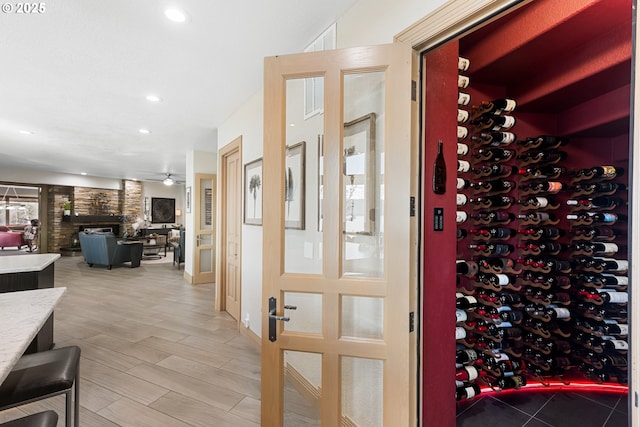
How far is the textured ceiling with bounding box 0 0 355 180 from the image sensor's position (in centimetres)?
192

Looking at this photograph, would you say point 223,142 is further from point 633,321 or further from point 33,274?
point 633,321

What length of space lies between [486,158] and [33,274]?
4332 millimetres

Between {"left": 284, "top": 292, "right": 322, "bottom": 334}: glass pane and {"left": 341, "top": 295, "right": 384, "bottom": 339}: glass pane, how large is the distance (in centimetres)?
14

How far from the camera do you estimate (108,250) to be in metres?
7.37

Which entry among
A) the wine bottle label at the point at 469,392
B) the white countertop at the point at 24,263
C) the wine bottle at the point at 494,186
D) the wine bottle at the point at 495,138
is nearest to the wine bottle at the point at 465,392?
the wine bottle label at the point at 469,392

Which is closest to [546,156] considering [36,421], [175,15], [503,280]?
[503,280]

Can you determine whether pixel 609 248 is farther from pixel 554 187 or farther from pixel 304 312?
pixel 304 312

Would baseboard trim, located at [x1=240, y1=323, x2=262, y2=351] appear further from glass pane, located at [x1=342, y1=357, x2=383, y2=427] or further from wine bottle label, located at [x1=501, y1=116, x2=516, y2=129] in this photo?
wine bottle label, located at [x1=501, y1=116, x2=516, y2=129]

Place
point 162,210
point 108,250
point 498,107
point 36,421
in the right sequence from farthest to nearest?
point 162,210
point 108,250
point 498,107
point 36,421

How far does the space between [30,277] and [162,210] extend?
393 inches

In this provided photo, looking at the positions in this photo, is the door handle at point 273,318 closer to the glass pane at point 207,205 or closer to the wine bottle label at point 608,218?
the wine bottle label at point 608,218

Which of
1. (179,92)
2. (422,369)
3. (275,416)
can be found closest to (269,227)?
(275,416)

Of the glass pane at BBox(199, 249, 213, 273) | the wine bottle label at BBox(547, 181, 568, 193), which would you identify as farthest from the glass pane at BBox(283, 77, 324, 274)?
the glass pane at BBox(199, 249, 213, 273)

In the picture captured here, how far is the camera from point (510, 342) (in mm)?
2477
